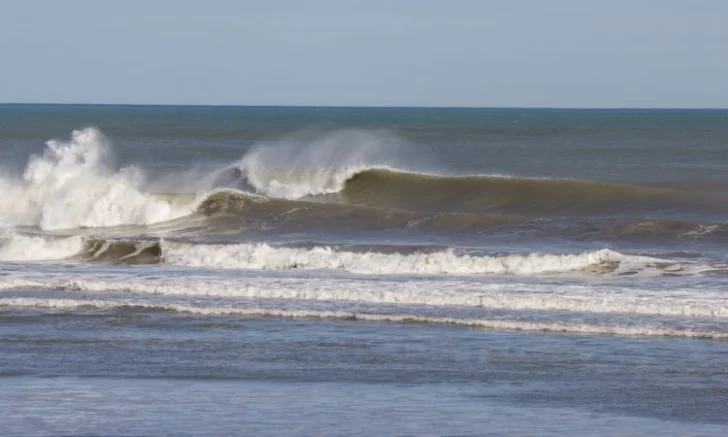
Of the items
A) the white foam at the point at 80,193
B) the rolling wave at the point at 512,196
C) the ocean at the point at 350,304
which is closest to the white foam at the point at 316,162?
the ocean at the point at 350,304

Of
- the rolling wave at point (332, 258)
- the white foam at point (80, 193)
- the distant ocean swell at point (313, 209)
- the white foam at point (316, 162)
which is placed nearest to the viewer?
the rolling wave at point (332, 258)

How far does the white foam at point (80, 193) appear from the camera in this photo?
28844mm

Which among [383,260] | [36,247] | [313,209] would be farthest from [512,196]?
[36,247]

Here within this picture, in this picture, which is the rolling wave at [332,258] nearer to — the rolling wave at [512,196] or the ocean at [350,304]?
the ocean at [350,304]

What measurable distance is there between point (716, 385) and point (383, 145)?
94.4ft

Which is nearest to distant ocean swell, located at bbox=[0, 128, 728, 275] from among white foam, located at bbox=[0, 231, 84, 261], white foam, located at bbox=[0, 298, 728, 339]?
white foam, located at bbox=[0, 231, 84, 261]

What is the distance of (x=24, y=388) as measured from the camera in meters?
11.4

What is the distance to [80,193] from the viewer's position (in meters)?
29.2

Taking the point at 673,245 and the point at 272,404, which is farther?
the point at 673,245

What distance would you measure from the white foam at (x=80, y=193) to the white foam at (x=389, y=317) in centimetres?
1212

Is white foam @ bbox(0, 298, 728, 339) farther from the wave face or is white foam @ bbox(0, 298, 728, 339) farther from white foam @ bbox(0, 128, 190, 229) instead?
white foam @ bbox(0, 128, 190, 229)

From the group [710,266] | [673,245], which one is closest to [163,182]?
[673,245]

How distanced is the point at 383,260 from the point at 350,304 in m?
4.65

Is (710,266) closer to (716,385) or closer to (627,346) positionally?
(627,346)
